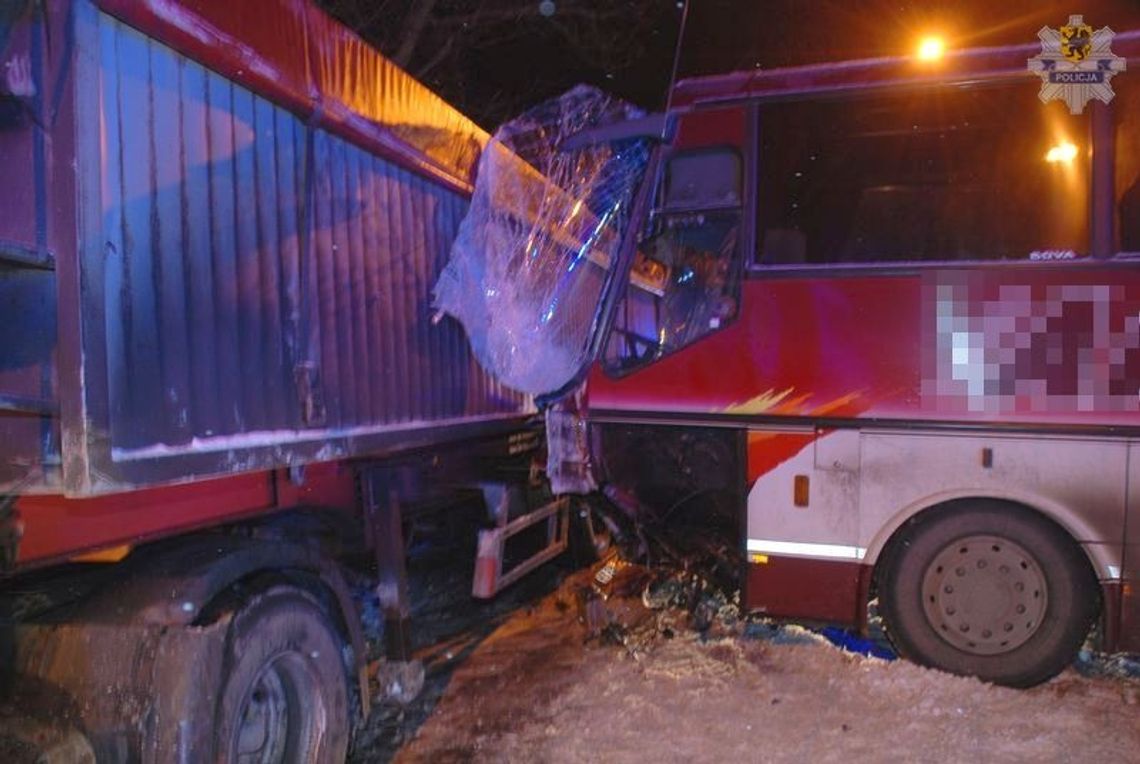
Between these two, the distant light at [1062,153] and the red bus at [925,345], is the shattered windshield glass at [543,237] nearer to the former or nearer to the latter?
the red bus at [925,345]

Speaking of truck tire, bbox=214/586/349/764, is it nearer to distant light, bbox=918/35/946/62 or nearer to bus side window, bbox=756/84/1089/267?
bus side window, bbox=756/84/1089/267

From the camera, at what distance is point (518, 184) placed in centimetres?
478

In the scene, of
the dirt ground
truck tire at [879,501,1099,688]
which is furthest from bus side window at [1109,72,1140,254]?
the dirt ground

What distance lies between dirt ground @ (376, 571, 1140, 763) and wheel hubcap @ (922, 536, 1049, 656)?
253 millimetres

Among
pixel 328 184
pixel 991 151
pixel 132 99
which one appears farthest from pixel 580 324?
pixel 132 99

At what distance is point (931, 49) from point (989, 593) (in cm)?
291

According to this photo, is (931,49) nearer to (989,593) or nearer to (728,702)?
(989,593)

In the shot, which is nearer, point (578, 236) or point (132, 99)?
point (132, 99)

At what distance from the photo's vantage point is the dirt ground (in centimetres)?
368

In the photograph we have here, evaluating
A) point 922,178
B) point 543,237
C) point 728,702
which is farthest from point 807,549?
point 543,237

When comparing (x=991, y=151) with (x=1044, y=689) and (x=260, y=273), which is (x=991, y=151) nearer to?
(x=1044, y=689)

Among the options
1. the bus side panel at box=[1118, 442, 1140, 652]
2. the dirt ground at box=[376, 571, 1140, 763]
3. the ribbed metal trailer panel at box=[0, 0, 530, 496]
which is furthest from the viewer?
the bus side panel at box=[1118, 442, 1140, 652]

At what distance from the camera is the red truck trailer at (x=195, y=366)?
2.11 metres

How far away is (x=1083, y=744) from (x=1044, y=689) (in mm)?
557
